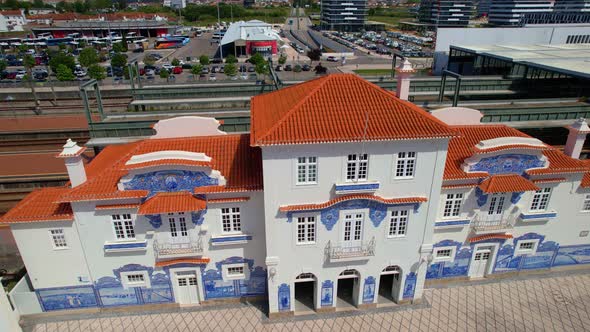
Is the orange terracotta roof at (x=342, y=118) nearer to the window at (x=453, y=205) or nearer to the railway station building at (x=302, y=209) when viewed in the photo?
the railway station building at (x=302, y=209)

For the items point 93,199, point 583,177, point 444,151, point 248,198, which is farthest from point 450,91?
point 93,199

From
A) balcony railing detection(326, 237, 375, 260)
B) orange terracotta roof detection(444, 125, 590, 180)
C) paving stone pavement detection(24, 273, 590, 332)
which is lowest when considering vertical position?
paving stone pavement detection(24, 273, 590, 332)

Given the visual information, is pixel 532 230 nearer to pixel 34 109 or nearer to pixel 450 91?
pixel 450 91

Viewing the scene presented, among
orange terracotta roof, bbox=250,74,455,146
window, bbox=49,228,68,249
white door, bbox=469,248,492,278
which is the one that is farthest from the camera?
white door, bbox=469,248,492,278

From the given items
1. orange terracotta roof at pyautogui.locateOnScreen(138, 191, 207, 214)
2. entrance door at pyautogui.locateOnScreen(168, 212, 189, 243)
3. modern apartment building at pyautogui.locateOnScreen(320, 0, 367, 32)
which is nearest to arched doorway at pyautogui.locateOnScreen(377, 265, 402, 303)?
orange terracotta roof at pyautogui.locateOnScreen(138, 191, 207, 214)

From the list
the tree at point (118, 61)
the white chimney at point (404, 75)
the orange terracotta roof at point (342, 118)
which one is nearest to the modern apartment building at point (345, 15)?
the tree at point (118, 61)

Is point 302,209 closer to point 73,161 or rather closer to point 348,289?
point 348,289

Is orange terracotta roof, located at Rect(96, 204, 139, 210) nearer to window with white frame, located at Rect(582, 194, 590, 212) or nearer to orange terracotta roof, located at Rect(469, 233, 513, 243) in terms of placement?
orange terracotta roof, located at Rect(469, 233, 513, 243)
